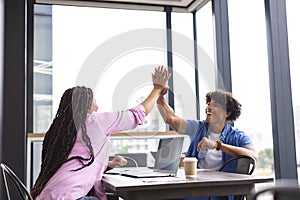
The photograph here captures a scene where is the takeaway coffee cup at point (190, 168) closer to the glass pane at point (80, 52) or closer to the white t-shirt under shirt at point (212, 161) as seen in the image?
the white t-shirt under shirt at point (212, 161)

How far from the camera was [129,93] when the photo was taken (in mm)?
2373

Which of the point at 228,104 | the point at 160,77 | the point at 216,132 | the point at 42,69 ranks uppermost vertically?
the point at 42,69

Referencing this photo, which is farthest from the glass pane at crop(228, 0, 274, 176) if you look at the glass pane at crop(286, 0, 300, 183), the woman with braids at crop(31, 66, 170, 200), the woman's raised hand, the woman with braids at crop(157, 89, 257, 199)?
the woman with braids at crop(31, 66, 170, 200)

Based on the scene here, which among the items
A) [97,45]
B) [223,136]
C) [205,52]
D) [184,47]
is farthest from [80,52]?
[223,136]

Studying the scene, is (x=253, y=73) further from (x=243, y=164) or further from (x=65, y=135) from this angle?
(x=65, y=135)

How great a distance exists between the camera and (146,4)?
14.1 feet

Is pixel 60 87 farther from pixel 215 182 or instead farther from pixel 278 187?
pixel 278 187

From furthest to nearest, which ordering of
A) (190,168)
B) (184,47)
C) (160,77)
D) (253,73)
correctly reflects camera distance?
1. (184,47)
2. (253,73)
3. (160,77)
4. (190,168)

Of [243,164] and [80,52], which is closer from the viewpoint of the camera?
[243,164]

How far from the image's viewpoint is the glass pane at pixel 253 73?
9.96 feet

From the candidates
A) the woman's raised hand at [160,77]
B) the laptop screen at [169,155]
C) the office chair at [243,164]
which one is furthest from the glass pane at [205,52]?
the laptop screen at [169,155]

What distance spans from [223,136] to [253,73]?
885 mm

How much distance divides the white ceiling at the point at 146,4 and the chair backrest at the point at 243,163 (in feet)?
7.22

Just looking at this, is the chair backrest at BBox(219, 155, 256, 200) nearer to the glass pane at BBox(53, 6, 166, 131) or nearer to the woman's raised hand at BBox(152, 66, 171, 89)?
the woman's raised hand at BBox(152, 66, 171, 89)
